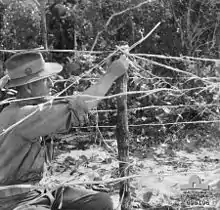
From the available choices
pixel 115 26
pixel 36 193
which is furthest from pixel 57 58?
pixel 36 193

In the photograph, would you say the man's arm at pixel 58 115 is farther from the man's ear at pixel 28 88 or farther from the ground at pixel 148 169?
the ground at pixel 148 169

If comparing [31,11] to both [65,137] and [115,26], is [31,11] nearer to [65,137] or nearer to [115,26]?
[115,26]

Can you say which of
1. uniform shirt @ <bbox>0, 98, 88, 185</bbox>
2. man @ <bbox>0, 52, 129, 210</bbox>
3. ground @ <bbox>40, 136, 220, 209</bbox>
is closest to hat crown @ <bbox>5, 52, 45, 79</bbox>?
man @ <bbox>0, 52, 129, 210</bbox>

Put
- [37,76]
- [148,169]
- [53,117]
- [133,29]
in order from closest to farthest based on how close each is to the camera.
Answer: [53,117] → [37,76] → [148,169] → [133,29]

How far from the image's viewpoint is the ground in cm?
405

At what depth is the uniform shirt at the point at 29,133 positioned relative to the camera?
2.77 m

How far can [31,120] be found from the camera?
278cm

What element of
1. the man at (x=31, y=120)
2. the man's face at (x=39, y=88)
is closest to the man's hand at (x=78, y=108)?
the man at (x=31, y=120)

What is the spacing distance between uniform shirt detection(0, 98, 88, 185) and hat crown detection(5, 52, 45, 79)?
187 millimetres

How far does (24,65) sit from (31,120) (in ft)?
1.14

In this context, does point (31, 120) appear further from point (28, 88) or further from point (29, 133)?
point (28, 88)

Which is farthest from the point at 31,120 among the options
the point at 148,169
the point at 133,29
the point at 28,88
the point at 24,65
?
the point at 133,29

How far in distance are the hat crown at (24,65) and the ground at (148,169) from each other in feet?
2.60

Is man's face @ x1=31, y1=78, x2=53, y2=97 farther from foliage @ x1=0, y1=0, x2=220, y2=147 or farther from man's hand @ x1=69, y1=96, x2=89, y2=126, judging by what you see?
foliage @ x1=0, y1=0, x2=220, y2=147
